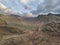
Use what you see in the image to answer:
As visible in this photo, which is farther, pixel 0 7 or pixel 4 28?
pixel 0 7

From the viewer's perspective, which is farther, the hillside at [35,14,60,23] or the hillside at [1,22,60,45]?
the hillside at [35,14,60,23]

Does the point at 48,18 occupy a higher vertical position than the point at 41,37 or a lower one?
higher

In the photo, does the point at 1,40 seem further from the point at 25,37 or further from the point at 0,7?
the point at 0,7

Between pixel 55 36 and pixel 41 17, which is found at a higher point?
pixel 41 17

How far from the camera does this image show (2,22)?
15.1m

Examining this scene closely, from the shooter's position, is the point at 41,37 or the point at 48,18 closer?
the point at 41,37

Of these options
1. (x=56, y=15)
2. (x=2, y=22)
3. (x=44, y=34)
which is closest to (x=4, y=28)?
(x=2, y=22)

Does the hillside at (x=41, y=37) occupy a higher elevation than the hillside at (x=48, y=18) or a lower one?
lower

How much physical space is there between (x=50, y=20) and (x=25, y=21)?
167 cm

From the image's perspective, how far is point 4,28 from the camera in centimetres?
1469

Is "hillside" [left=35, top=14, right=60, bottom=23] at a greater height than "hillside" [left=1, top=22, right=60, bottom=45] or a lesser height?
greater

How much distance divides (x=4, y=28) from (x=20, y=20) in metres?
1.21

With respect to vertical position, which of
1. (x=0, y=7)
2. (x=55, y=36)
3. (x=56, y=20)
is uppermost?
(x=0, y=7)

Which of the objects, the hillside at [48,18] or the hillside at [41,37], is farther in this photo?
the hillside at [48,18]
